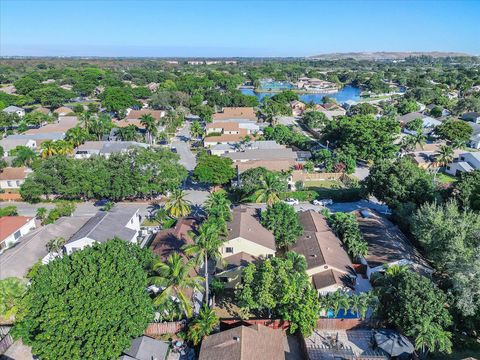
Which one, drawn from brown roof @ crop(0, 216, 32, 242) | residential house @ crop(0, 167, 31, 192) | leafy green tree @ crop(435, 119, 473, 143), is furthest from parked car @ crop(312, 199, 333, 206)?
residential house @ crop(0, 167, 31, 192)

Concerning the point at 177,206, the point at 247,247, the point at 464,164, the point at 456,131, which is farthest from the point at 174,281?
the point at 456,131

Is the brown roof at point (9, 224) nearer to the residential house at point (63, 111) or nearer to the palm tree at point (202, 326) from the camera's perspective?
the palm tree at point (202, 326)

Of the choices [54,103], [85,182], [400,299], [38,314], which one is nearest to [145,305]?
[38,314]

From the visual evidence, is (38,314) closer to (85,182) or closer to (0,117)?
(85,182)

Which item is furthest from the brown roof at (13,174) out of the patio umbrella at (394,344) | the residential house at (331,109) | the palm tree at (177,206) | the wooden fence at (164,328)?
the residential house at (331,109)

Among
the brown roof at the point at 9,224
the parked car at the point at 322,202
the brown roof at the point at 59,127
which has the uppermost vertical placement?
the brown roof at the point at 59,127
